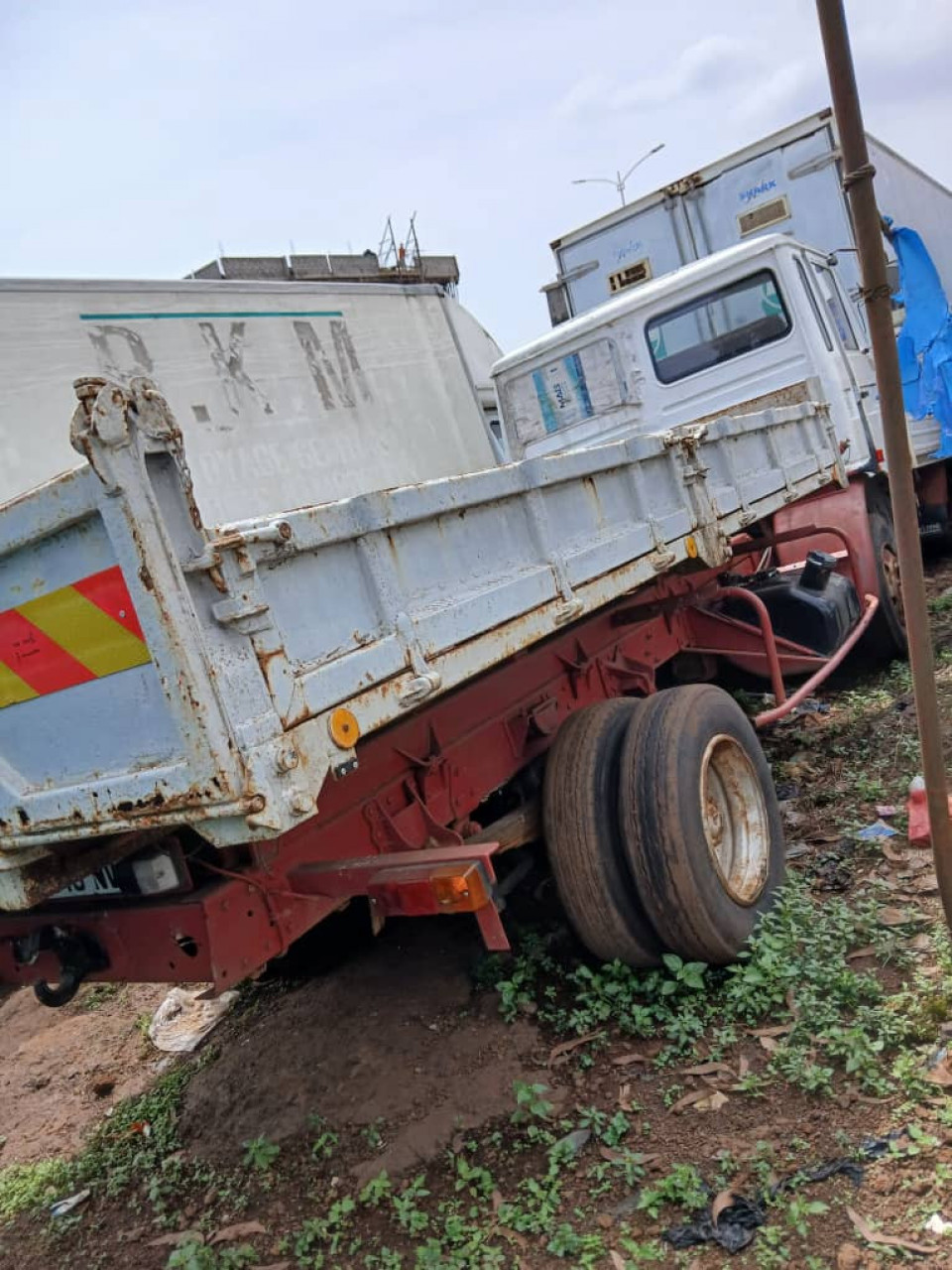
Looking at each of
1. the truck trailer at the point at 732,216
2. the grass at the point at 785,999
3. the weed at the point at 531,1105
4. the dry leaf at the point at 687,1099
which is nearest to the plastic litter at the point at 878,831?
the grass at the point at 785,999

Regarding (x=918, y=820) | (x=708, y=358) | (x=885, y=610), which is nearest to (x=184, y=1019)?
(x=918, y=820)

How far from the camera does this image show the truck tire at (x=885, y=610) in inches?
249

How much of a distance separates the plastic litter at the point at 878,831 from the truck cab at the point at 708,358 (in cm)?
319

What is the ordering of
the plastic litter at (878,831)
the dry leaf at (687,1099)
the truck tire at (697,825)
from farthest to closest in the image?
the plastic litter at (878,831), the truck tire at (697,825), the dry leaf at (687,1099)

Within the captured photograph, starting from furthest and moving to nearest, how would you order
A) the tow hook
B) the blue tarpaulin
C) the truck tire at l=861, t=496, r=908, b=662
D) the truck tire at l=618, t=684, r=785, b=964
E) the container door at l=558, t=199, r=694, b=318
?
the container door at l=558, t=199, r=694, b=318
the truck tire at l=861, t=496, r=908, b=662
the blue tarpaulin
the truck tire at l=618, t=684, r=785, b=964
the tow hook

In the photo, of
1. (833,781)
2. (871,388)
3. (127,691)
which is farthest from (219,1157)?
(871,388)

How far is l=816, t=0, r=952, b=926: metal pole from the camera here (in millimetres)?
2270

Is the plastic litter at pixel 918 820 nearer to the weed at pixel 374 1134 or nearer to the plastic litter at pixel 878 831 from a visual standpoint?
the plastic litter at pixel 878 831

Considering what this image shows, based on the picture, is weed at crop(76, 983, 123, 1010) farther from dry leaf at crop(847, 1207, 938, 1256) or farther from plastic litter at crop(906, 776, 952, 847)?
plastic litter at crop(906, 776, 952, 847)

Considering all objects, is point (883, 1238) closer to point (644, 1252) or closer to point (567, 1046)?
point (644, 1252)

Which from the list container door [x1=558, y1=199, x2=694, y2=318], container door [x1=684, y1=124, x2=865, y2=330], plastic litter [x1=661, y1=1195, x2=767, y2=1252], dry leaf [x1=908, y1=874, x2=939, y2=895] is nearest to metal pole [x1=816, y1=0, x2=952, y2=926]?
plastic litter [x1=661, y1=1195, x2=767, y2=1252]

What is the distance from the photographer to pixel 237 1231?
2799 mm

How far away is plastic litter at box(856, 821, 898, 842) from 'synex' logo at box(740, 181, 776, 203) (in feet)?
19.1

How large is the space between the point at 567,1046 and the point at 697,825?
82cm
